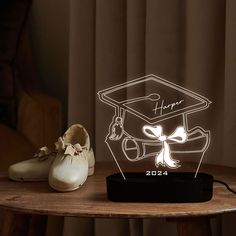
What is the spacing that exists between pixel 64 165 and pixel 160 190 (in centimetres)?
16

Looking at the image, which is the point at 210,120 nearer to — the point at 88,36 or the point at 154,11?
the point at 154,11

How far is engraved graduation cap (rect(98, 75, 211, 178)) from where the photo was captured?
85 cm

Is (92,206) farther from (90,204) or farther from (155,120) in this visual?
(155,120)

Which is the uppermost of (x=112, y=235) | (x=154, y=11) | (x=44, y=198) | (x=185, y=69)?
(x=154, y=11)

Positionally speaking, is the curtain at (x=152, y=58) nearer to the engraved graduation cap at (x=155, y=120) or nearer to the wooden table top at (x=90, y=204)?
the engraved graduation cap at (x=155, y=120)

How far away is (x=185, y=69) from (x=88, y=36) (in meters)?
Answer: 0.28

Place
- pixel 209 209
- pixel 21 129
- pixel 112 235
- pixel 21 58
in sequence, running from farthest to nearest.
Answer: pixel 21 58 < pixel 21 129 < pixel 112 235 < pixel 209 209

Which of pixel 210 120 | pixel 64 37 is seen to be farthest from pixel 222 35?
pixel 64 37

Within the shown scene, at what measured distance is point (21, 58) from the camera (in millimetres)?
1555

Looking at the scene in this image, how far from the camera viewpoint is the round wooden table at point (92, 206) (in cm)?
70

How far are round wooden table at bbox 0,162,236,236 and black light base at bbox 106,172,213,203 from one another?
1cm

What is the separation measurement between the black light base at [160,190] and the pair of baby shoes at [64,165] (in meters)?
0.07

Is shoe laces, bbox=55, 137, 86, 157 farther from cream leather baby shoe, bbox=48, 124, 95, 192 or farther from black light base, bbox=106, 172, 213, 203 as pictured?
black light base, bbox=106, 172, 213, 203

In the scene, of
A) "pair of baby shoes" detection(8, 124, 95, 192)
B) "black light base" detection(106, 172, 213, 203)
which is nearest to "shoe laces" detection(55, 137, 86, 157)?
"pair of baby shoes" detection(8, 124, 95, 192)
